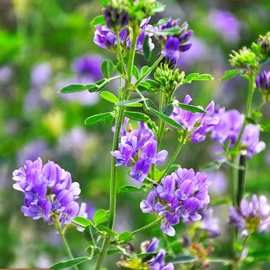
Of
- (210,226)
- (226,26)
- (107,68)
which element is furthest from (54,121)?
(107,68)

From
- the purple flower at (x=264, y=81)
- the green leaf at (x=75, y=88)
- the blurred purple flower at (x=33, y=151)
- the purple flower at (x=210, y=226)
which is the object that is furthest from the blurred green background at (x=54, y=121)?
the green leaf at (x=75, y=88)

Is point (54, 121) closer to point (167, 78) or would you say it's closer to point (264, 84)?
point (264, 84)

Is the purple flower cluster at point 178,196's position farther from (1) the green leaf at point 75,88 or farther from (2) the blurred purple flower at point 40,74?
(2) the blurred purple flower at point 40,74

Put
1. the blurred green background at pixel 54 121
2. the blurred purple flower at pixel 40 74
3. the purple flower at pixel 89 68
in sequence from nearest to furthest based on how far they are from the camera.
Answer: the blurred green background at pixel 54 121, the purple flower at pixel 89 68, the blurred purple flower at pixel 40 74

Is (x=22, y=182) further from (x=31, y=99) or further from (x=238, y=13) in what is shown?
(x=238, y=13)

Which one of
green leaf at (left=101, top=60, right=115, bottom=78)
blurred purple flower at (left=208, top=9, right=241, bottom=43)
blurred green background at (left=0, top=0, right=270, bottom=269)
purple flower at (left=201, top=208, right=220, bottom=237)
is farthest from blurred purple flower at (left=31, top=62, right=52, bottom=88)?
green leaf at (left=101, top=60, right=115, bottom=78)
